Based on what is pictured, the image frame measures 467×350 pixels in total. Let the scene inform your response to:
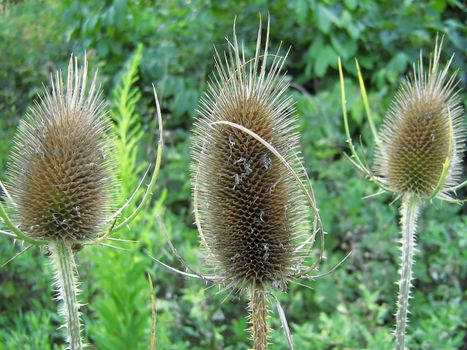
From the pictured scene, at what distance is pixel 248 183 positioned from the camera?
156cm

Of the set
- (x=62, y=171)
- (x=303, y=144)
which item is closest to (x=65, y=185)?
(x=62, y=171)

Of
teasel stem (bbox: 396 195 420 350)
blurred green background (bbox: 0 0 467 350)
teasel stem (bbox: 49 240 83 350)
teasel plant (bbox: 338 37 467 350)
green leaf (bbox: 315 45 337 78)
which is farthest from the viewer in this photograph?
green leaf (bbox: 315 45 337 78)

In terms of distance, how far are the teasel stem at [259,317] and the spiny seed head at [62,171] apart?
0.43 m

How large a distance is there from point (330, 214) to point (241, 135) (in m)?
2.25

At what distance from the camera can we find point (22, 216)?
5.26ft

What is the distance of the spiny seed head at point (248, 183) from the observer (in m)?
1.54

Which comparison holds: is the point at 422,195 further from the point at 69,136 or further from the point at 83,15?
the point at 83,15

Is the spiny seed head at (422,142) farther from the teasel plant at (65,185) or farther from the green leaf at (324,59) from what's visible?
the green leaf at (324,59)

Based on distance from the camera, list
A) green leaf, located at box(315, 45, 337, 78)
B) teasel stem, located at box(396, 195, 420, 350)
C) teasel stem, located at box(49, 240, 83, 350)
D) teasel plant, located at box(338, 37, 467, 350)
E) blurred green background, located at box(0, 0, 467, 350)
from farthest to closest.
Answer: green leaf, located at box(315, 45, 337, 78), blurred green background, located at box(0, 0, 467, 350), teasel plant, located at box(338, 37, 467, 350), teasel stem, located at box(396, 195, 420, 350), teasel stem, located at box(49, 240, 83, 350)

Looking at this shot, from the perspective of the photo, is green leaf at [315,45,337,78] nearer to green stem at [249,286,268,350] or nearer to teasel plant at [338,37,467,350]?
teasel plant at [338,37,467,350]

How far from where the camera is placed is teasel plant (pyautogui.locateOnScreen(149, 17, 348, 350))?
1.54 meters

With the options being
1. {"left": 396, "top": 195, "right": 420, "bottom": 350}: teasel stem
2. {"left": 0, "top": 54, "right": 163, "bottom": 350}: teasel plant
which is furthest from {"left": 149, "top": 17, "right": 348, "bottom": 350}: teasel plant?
{"left": 396, "top": 195, "right": 420, "bottom": 350}: teasel stem

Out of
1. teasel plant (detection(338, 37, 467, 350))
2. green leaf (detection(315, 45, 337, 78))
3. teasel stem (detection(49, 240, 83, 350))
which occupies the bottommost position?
teasel stem (detection(49, 240, 83, 350))

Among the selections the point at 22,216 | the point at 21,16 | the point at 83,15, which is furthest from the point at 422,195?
the point at 21,16
